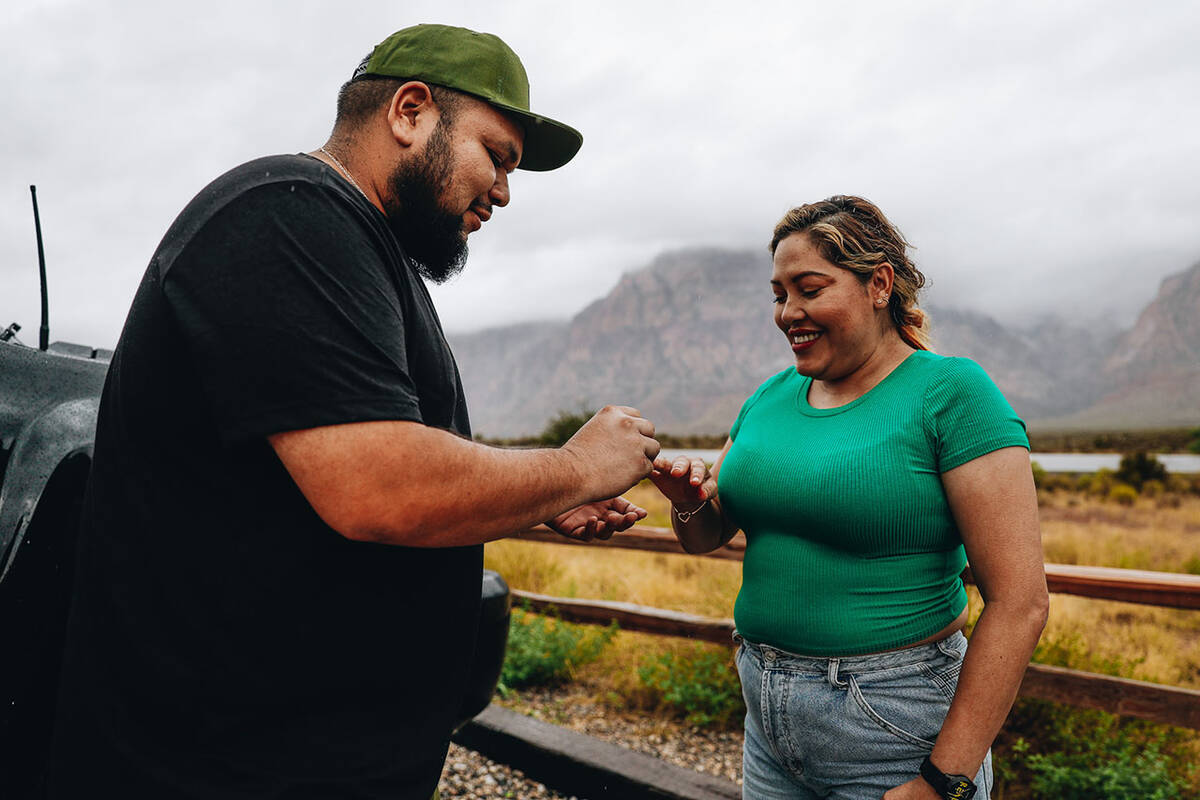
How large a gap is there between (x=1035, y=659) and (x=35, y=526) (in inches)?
162

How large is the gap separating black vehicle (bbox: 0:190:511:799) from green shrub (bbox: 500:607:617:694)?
3113 millimetres

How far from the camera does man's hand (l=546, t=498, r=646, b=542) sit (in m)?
1.96

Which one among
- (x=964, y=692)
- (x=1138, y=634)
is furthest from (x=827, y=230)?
(x=1138, y=634)

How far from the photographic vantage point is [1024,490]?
5.14 feet

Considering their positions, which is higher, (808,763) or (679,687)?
(808,763)

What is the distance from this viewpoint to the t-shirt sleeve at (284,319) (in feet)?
3.19

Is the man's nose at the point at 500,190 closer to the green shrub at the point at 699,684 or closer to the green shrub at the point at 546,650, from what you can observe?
the green shrub at the point at 699,684

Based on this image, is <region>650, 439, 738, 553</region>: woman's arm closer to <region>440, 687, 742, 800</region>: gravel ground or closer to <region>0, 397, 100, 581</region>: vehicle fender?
<region>0, 397, 100, 581</region>: vehicle fender

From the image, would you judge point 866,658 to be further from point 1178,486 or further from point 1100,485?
point 1178,486

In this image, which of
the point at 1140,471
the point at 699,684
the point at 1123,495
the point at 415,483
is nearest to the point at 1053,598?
the point at 699,684

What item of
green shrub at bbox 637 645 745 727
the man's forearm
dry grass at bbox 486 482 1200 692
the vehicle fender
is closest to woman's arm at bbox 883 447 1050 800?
the man's forearm

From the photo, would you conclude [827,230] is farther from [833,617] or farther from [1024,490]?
[833,617]

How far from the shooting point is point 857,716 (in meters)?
1.67

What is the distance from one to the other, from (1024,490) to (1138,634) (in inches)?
239
